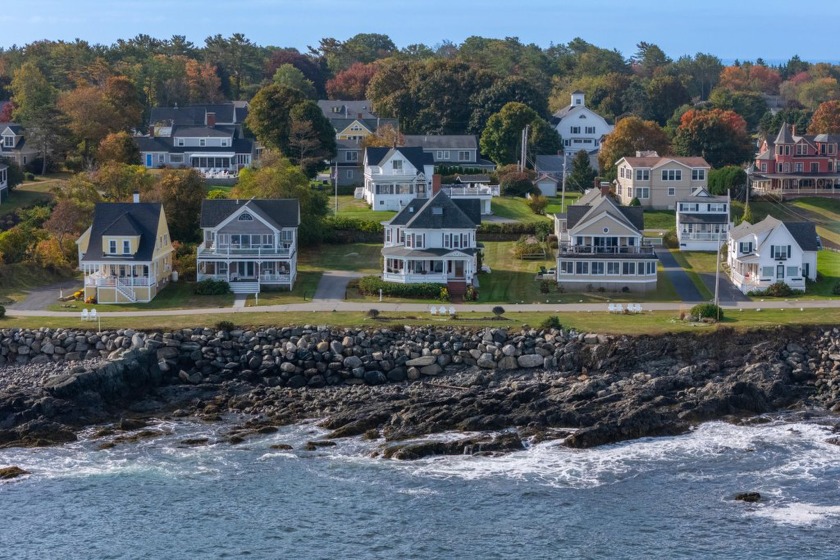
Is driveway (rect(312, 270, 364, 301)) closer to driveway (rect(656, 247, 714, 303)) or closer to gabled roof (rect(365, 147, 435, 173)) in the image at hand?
driveway (rect(656, 247, 714, 303))

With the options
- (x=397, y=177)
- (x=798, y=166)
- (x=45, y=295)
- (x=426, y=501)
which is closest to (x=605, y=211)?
(x=397, y=177)

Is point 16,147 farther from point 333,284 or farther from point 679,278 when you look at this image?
point 679,278

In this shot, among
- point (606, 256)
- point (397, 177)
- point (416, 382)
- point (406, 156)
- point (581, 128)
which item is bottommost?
point (416, 382)

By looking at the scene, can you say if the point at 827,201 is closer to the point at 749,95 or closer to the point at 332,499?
the point at 749,95

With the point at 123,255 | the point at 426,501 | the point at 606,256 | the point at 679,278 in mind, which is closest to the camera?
the point at 426,501

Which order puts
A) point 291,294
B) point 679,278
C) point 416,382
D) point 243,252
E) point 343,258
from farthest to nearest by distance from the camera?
1. point 343,258
2. point 679,278
3. point 243,252
4. point 291,294
5. point 416,382

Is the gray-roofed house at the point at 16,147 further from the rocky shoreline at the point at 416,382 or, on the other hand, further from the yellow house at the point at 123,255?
the rocky shoreline at the point at 416,382
